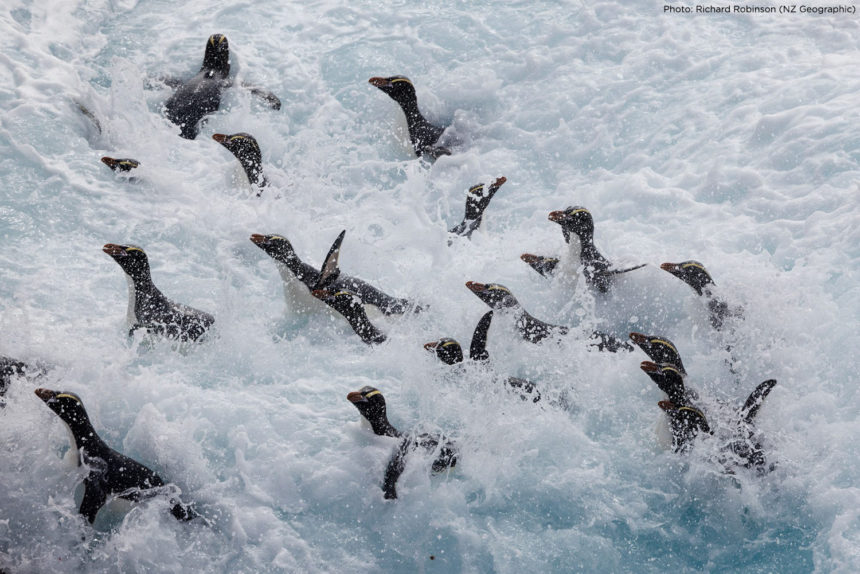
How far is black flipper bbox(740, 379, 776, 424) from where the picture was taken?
4.66 metres

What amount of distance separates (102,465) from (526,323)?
2.76m

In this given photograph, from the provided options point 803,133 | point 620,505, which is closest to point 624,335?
point 620,505

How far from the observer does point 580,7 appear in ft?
30.0

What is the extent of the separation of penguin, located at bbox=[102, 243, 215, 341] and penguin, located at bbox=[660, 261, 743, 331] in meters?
3.22

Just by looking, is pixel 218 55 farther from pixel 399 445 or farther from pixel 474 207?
pixel 399 445

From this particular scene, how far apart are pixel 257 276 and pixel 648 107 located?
419 centimetres

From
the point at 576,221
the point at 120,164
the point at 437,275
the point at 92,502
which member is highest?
the point at 576,221

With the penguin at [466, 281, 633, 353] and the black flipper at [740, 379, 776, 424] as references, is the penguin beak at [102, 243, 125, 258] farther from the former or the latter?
the black flipper at [740, 379, 776, 424]

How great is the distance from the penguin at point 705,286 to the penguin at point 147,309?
3.22 meters

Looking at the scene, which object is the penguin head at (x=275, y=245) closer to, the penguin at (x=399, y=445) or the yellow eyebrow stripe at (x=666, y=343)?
the penguin at (x=399, y=445)

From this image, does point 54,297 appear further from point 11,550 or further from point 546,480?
point 546,480

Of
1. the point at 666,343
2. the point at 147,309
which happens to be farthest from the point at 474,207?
the point at 147,309

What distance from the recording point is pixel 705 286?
572 centimetres

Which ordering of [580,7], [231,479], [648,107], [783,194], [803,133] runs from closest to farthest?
1. [231,479]
2. [783,194]
3. [803,133]
4. [648,107]
5. [580,7]
